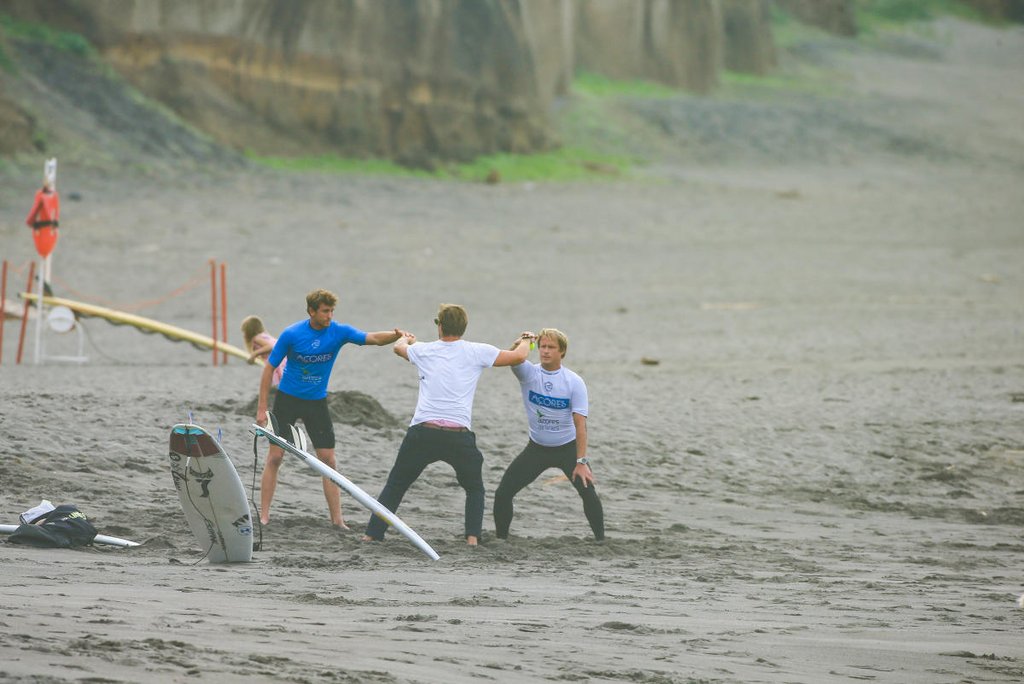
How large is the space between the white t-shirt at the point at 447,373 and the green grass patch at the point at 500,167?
27.4 metres

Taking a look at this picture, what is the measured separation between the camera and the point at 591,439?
14570 millimetres

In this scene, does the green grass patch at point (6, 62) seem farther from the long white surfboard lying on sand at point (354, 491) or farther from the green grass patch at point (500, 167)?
the long white surfboard lying on sand at point (354, 491)

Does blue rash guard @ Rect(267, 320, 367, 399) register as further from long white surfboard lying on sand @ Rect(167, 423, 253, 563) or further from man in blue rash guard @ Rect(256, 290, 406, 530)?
long white surfboard lying on sand @ Rect(167, 423, 253, 563)

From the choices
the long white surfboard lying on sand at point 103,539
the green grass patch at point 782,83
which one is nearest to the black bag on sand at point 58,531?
the long white surfboard lying on sand at point 103,539

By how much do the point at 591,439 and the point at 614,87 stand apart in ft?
137

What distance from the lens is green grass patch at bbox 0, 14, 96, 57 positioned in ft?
115

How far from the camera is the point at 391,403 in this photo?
1571cm

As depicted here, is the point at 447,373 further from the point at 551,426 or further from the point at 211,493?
the point at 211,493

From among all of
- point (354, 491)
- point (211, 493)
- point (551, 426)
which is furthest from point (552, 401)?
point (211, 493)

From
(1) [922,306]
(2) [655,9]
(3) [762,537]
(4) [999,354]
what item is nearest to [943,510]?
(3) [762,537]

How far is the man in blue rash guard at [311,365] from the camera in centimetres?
984

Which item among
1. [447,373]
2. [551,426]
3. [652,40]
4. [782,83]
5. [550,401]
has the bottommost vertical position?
[551,426]

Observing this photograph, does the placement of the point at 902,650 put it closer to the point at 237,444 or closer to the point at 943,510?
the point at 943,510

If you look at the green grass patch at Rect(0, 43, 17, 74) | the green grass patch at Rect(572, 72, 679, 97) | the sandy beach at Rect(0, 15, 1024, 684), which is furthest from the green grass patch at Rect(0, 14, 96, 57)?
the green grass patch at Rect(572, 72, 679, 97)
